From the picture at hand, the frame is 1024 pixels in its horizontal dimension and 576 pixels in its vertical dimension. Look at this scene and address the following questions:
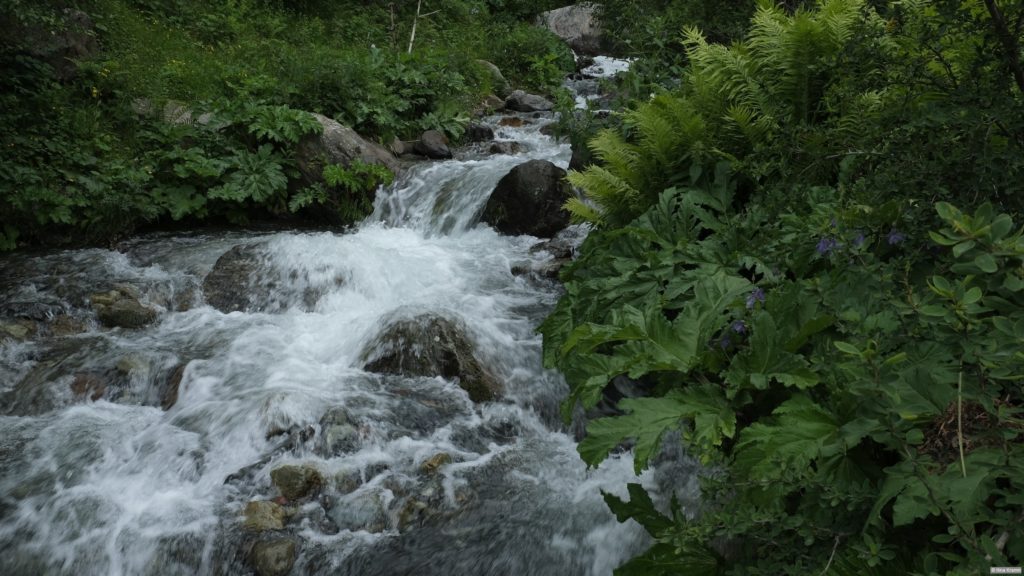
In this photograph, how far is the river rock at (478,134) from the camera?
11719mm

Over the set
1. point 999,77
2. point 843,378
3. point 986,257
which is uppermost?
point 999,77

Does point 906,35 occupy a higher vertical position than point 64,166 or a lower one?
higher

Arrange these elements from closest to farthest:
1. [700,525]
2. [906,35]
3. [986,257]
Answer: [986,257] → [700,525] → [906,35]

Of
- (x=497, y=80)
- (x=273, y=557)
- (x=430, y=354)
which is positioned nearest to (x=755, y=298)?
(x=273, y=557)

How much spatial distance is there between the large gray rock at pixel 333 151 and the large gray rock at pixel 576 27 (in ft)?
38.4

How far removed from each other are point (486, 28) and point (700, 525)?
19188 millimetres

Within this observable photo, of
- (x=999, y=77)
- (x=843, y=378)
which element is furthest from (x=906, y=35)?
(x=843, y=378)

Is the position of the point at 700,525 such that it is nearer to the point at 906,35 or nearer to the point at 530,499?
Answer: the point at 530,499

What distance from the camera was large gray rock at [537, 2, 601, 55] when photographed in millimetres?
19641

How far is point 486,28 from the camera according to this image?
19109mm

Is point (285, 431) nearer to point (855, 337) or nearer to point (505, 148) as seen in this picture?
point (855, 337)

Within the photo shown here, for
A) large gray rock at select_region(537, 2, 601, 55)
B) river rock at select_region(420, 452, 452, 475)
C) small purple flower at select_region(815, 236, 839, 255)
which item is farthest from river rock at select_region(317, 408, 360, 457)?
large gray rock at select_region(537, 2, 601, 55)

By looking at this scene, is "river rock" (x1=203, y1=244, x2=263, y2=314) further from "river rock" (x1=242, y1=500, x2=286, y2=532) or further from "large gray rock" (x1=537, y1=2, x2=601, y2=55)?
"large gray rock" (x1=537, y1=2, x2=601, y2=55)

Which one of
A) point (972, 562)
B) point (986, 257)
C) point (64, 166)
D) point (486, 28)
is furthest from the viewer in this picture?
point (486, 28)
